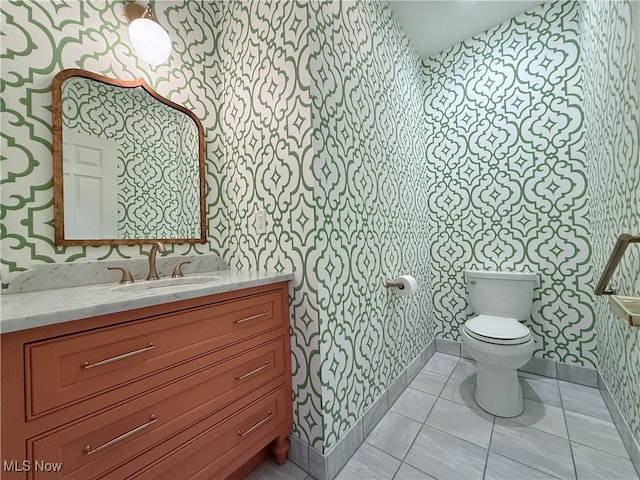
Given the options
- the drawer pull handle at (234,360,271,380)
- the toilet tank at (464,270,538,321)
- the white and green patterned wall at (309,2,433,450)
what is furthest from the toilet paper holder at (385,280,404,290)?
the drawer pull handle at (234,360,271,380)

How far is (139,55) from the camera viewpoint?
129 cm

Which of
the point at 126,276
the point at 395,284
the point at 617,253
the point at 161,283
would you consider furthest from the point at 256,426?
the point at 617,253

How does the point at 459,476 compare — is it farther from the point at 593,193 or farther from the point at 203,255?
the point at 593,193

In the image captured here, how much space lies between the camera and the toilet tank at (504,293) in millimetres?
1857

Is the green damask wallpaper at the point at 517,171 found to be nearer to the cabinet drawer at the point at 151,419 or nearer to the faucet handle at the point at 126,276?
the cabinet drawer at the point at 151,419

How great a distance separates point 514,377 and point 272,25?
93.5 inches

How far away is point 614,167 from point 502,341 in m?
1.04

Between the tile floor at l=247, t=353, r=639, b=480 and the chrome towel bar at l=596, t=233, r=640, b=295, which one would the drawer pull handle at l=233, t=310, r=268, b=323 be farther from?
the chrome towel bar at l=596, t=233, r=640, b=295

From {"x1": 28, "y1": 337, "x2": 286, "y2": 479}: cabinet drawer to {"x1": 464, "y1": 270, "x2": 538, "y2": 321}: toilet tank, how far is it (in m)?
1.68

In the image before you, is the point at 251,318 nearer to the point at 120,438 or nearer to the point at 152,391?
the point at 152,391

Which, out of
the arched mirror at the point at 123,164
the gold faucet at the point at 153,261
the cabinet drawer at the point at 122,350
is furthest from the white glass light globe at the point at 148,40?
the cabinet drawer at the point at 122,350

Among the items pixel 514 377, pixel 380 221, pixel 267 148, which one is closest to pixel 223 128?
pixel 267 148

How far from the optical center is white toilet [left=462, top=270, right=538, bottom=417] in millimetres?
1460

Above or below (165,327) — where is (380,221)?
above
